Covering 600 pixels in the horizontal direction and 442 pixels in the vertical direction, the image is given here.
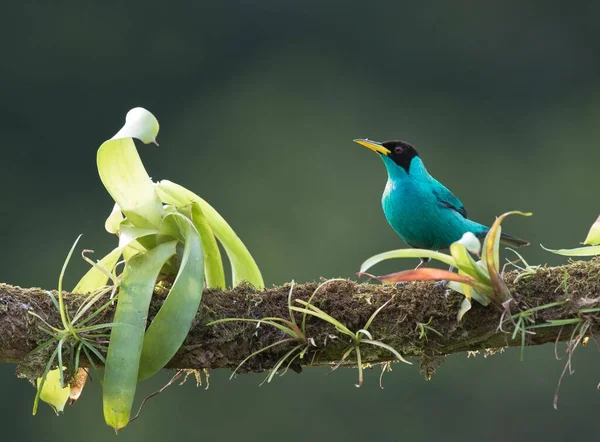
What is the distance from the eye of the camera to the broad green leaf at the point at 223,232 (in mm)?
2645

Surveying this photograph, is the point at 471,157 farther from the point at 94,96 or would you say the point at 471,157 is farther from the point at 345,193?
the point at 94,96

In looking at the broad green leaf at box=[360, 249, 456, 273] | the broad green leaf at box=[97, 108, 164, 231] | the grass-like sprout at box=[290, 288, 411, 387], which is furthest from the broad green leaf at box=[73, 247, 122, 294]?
the broad green leaf at box=[360, 249, 456, 273]

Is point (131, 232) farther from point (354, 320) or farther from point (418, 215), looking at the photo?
point (418, 215)

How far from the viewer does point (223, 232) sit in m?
2.72

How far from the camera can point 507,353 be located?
11.4 metres

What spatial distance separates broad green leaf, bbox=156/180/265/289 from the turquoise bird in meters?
0.82

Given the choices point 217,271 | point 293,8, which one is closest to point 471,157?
point 293,8

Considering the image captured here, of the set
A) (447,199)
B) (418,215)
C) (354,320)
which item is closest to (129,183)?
(354,320)

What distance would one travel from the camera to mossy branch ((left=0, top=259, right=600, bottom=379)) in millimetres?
2205

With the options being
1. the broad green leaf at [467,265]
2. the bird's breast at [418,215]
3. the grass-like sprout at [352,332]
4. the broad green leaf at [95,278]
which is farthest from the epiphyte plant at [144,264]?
the bird's breast at [418,215]

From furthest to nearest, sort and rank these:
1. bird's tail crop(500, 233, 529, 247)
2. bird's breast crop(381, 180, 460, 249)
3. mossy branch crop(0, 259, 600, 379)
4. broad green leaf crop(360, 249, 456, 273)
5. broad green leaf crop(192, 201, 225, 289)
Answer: bird's breast crop(381, 180, 460, 249) < bird's tail crop(500, 233, 529, 247) < broad green leaf crop(192, 201, 225, 289) < mossy branch crop(0, 259, 600, 379) < broad green leaf crop(360, 249, 456, 273)

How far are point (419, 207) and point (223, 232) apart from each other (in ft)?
3.24

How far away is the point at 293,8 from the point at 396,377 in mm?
5623

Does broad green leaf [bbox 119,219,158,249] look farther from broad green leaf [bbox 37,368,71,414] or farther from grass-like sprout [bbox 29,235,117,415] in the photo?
broad green leaf [bbox 37,368,71,414]
